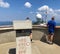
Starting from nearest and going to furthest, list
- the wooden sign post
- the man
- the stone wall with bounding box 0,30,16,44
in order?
1. the wooden sign post
2. the man
3. the stone wall with bounding box 0,30,16,44

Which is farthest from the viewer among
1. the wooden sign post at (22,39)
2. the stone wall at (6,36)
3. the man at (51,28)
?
the stone wall at (6,36)

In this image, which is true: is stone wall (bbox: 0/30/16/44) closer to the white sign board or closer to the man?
the man

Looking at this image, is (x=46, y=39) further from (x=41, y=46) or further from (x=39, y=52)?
(x=39, y=52)

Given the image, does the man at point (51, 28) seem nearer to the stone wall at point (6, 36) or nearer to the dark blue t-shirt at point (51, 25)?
the dark blue t-shirt at point (51, 25)

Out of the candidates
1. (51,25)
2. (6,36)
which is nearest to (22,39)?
(51,25)

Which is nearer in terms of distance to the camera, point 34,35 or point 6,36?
point 6,36

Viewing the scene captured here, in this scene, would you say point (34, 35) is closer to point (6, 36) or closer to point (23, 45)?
point (6, 36)

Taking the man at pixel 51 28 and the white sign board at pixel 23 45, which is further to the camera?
the man at pixel 51 28

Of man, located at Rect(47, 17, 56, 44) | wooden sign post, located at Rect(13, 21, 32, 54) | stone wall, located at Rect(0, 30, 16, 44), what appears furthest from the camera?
stone wall, located at Rect(0, 30, 16, 44)

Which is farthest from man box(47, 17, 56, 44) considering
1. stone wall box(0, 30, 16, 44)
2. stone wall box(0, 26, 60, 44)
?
stone wall box(0, 30, 16, 44)

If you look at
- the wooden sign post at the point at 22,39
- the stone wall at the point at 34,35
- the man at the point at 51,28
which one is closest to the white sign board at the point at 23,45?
the wooden sign post at the point at 22,39

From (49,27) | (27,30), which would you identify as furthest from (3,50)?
(49,27)

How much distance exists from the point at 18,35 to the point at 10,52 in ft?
5.69

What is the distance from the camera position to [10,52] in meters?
8.88
